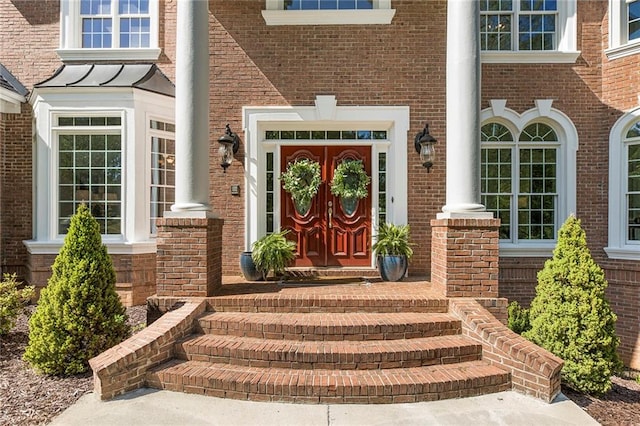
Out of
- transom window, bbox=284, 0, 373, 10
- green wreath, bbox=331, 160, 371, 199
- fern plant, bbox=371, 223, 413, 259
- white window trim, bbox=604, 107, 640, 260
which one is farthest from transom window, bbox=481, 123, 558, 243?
transom window, bbox=284, 0, 373, 10

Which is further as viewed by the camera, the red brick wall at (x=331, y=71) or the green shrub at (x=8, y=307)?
the red brick wall at (x=331, y=71)

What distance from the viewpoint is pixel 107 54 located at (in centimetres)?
747

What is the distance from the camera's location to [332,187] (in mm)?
6898

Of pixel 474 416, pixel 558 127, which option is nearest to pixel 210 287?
pixel 474 416

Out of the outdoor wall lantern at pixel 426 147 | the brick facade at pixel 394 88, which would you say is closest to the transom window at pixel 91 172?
the brick facade at pixel 394 88

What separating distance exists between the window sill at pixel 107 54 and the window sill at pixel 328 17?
2.40m

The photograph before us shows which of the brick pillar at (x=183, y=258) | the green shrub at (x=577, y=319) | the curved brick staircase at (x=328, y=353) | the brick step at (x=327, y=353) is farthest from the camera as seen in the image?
the brick pillar at (x=183, y=258)

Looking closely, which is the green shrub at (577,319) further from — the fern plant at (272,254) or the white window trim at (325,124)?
the fern plant at (272,254)

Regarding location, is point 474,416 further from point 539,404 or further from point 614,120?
point 614,120

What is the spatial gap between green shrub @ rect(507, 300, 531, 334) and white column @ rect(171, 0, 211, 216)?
15.8ft

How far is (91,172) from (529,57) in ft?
27.3

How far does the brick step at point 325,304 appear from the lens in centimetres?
488

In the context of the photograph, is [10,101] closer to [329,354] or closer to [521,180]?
[329,354]

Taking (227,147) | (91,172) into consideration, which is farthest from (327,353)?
(91,172)
